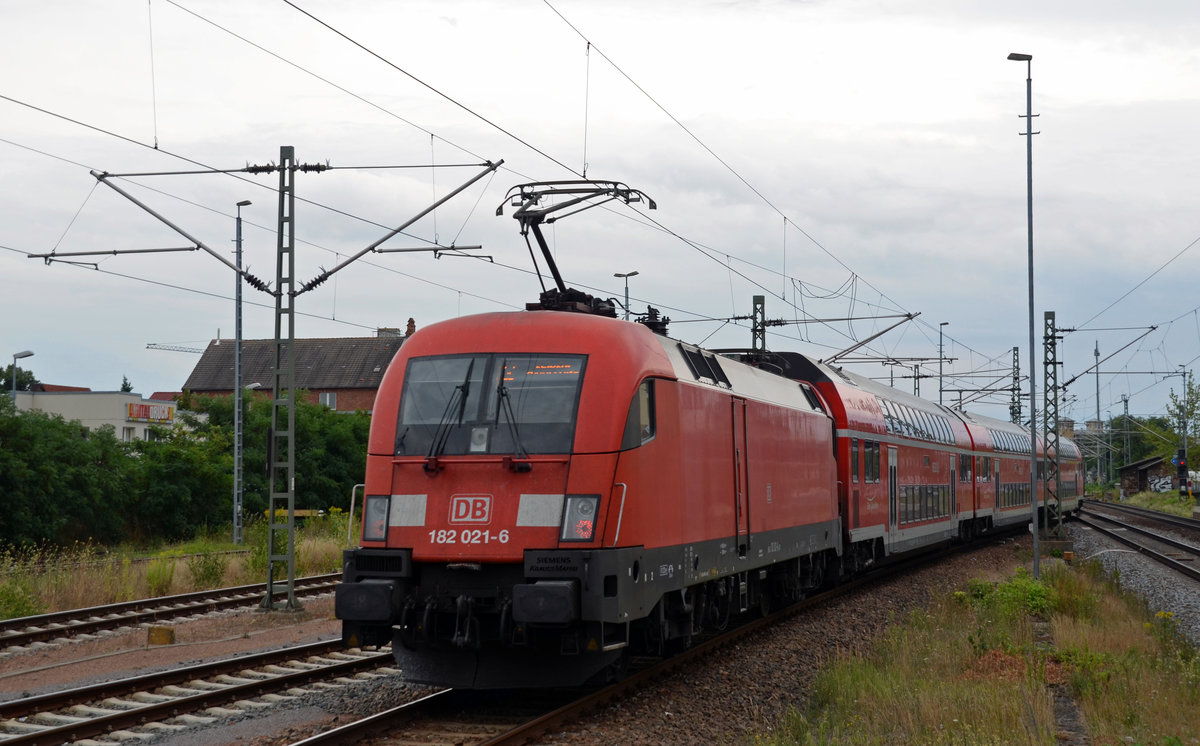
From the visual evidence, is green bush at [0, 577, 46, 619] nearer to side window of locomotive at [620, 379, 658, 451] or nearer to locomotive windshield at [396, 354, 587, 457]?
locomotive windshield at [396, 354, 587, 457]

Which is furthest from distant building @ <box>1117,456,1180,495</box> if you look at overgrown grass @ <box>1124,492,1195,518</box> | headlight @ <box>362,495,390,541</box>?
headlight @ <box>362,495,390,541</box>

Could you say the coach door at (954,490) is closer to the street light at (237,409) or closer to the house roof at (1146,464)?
the street light at (237,409)

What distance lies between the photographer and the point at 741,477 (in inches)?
555

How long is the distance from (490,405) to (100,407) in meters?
48.1

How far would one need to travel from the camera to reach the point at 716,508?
1295 cm

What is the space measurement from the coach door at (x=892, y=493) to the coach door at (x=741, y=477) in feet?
33.9

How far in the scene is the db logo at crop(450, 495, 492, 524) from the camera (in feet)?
33.8

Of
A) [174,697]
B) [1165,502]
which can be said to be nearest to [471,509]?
[174,697]

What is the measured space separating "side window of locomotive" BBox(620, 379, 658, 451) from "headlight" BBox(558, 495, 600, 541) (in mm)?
577

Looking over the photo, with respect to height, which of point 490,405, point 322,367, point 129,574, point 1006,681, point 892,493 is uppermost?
point 322,367

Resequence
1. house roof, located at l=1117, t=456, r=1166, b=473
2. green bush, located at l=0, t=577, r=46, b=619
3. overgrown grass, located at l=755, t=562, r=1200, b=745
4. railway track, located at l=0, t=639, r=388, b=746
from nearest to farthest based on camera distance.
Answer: overgrown grass, located at l=755, t=562, r=1200, b=745 < railway track, located at l=0, t=639, r=388, b=746 < green bush, located at l=0, t=577, r=46, b=619 < house roof, located at l=1117, t=456, r=1166, b=473

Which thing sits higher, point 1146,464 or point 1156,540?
point 1146,464

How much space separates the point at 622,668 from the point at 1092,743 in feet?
13.3

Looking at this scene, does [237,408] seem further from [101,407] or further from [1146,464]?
[1146,464]
